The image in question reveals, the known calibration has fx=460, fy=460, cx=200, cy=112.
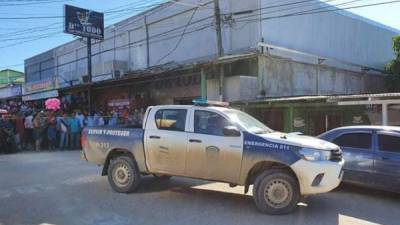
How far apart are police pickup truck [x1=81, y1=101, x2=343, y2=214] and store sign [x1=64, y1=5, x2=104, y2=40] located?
2007cm

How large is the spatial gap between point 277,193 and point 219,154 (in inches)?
47.3

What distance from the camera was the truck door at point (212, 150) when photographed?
25.7 feet

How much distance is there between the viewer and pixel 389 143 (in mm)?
8820

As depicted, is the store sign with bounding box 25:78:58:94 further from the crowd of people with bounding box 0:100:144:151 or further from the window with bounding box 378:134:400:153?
the window with bounding box 378:134:400:153

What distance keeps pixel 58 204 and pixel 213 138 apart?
3017 millimetres

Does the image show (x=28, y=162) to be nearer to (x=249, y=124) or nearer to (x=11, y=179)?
(x=11, y=179)

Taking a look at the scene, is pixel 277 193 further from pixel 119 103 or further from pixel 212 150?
pixel 119 103

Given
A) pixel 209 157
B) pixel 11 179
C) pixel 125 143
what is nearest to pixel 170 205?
pixel 209 157

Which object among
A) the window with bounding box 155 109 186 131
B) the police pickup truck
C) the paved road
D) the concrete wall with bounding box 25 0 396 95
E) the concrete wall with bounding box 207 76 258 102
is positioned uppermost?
the concrete wall with bounding box 25 0 396 95

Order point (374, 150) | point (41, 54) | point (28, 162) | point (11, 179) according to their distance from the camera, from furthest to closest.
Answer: point (41, 54)
point (28, 162)
point (11, 179)
point (374, 150)

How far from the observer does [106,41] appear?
32906mm

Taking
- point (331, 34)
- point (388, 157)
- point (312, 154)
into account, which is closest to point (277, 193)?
point (312, 154)

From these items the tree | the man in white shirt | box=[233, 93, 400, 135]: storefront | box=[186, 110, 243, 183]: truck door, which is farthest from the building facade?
box=[186, 110, 243, 183]: truck door

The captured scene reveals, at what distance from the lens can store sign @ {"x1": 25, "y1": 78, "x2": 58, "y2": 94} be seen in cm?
2842
